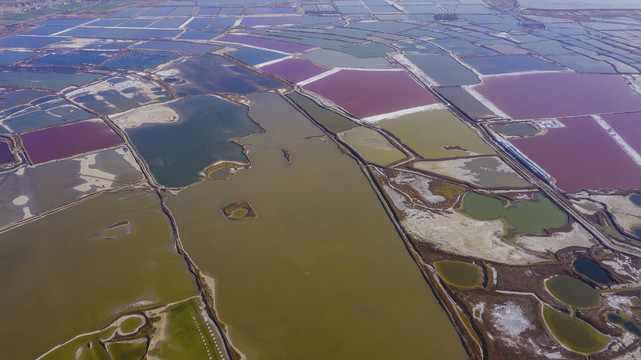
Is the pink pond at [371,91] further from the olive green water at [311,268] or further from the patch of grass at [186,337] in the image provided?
the patch of grass at [186,337]

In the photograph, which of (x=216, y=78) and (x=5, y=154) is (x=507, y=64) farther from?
(x=5, y=154)

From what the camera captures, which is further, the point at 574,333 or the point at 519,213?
the point at 519,213

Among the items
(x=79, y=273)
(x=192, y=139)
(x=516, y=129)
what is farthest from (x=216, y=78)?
(x=516, y=129)

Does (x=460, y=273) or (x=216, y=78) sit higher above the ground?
(x=216, y=78)

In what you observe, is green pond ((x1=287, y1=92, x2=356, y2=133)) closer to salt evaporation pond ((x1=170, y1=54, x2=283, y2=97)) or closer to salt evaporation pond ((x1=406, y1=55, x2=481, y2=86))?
salt evaporation pond ((x1=170, y1=54, x2=283, y2=97))

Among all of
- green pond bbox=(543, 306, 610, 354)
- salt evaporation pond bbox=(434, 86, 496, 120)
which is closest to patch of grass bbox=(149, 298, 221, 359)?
green pond bbox=(543, 306, 610, 354)

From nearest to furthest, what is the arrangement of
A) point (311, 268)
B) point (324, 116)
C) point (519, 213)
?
1. point (311, 268)
2. point (519, 213)
3. point (324, 116)

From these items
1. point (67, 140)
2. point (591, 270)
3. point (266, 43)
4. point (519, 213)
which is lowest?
point (67, 140)
